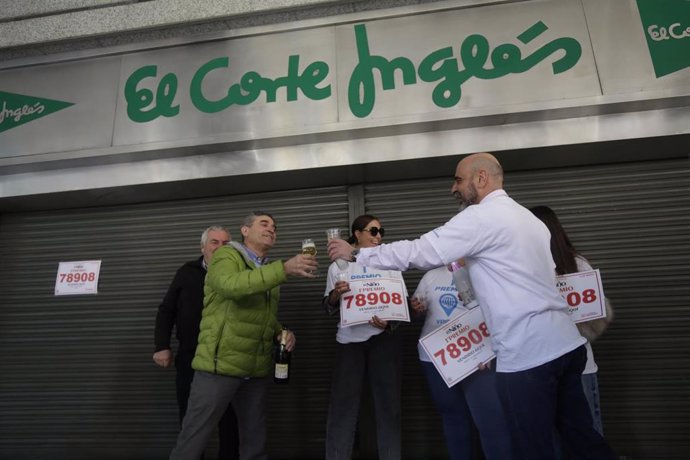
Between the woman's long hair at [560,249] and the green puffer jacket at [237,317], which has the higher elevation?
the woman's long hair at [560,249]

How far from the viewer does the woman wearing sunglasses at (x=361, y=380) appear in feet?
10.1

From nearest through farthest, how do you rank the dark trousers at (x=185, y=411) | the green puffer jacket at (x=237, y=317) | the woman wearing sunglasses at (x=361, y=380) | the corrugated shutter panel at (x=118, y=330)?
the green puffer jacket at (x=237, y=317) → the woman wearing sunglasses at (x=361, y=380) → the dark trousers at (x=185, y=411) → the corrugated shutter panel at (x=118, y=330)

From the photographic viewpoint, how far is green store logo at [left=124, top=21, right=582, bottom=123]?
3986 millimetres

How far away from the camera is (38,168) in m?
4.63

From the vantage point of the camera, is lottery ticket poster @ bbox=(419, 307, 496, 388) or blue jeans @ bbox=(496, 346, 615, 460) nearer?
blue jeans @ bbox=(496, 346, 615, 460)

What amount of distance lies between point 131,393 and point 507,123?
4725mm

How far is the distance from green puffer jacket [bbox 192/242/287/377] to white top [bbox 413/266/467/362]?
1.09 m

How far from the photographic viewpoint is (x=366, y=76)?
4180 millimetres

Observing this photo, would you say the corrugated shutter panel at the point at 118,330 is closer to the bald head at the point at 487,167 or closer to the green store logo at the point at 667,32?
the bald head at the point at 487,167

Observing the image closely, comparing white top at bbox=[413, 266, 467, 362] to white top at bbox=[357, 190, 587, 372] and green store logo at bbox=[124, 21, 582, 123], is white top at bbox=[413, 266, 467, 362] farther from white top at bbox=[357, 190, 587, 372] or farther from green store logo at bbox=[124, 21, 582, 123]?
green store logo at bbox=[124, 21, 582, 123]

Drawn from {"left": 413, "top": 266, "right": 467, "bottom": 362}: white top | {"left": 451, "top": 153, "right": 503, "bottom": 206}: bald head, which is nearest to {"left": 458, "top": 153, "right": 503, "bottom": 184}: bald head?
{"left": 451, "top": 153, "right": 503, "bottom": 206}: bald head

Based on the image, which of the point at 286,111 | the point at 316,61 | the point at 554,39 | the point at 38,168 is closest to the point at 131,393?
the point at 38,168

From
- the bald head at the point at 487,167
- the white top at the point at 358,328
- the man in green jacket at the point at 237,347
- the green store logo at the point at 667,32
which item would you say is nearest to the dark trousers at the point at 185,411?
the man in green jacket at the point at 237,347

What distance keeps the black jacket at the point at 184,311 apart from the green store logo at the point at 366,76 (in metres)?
1.86
